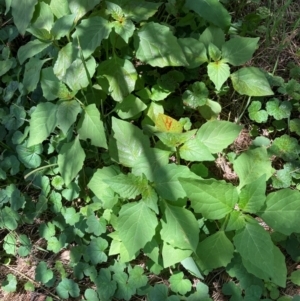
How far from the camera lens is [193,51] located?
2.41 metres

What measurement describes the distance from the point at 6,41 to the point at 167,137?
1415 mm

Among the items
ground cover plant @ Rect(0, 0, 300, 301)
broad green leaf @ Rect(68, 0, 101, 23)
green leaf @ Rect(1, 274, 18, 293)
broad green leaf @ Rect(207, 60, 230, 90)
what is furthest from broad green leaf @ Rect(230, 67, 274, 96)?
green leaf @ Rect(1, 274, 18, 293)

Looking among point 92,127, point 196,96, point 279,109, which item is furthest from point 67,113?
point 279,109

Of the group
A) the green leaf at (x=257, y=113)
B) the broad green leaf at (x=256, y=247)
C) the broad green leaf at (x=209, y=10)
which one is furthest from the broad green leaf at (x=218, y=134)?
the broad green leaf at (x=209, y=10)

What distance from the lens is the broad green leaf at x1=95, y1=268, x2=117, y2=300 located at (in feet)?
7.89

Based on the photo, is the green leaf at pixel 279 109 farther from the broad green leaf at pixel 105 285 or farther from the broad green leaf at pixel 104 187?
the broad green leaf at pixel 105 285

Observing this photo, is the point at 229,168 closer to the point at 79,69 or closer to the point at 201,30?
the point at 201,30

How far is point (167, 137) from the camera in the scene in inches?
89.0

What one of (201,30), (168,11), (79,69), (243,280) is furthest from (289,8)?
(243,280)

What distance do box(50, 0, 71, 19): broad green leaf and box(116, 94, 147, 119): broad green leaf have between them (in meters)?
0.55

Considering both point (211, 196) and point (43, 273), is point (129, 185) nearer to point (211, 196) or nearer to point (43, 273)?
point (211, 196)

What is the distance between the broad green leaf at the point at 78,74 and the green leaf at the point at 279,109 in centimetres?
106

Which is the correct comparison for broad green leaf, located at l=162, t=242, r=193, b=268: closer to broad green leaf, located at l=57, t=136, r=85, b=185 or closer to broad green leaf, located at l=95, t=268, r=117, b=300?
broad green leaf, located at l=95, t=268, r=117, b=300

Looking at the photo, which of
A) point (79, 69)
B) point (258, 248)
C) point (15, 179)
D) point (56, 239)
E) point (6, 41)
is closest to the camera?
point (258, 248)
